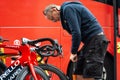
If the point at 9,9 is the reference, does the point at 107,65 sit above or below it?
below

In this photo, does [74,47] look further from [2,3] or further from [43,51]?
[2,3]

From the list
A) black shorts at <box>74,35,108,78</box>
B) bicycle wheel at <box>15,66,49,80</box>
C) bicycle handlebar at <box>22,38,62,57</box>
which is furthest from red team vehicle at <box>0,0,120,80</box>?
bicycle wheel at <box>15,66,49,80</box>

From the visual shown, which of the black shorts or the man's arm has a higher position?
the man's arm

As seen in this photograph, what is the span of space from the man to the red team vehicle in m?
1.27

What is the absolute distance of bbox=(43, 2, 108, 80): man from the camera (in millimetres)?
5895

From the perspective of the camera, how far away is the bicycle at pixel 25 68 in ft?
18.8

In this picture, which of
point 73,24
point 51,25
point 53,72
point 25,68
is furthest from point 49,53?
point 51,25

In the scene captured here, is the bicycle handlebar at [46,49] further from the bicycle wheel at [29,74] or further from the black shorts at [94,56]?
the black shorts at [94,56]

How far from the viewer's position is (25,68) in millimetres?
5766

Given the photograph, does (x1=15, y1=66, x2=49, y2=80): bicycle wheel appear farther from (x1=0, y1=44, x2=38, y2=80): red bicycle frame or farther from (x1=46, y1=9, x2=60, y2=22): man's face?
(x1=46, y1=9, x2=60, y2=22): man's face

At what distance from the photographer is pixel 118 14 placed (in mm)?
8023

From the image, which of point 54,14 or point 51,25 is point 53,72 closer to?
point 54,14

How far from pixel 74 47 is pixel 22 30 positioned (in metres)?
1.97

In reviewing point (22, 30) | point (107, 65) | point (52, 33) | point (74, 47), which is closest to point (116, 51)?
point (107, 65)
